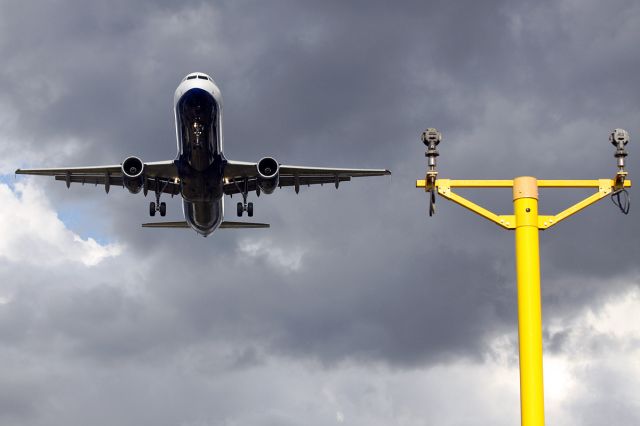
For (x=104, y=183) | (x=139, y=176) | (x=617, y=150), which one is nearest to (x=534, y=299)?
(x=617, y=150)

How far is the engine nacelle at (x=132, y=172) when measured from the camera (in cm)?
4722

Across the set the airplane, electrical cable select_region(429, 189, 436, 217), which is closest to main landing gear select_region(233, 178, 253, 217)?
the airplane

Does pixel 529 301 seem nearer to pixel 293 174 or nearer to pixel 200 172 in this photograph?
pixel 200 172

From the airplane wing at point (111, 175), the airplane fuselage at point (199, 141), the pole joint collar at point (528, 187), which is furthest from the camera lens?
the airplane wing at point (111, 175)

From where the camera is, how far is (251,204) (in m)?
56.2

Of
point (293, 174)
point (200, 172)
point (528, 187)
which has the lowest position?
point (528, 187)

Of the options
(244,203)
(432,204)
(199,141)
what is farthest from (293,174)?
(432,204)

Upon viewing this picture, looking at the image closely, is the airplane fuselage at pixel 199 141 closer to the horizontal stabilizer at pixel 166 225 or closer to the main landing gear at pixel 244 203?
the main landing gear at pixel 244 203

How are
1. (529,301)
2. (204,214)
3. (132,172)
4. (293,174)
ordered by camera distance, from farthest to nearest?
(293,174), (204,214), (132,172), (529,301)

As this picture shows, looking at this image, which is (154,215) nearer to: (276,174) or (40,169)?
(40,169)

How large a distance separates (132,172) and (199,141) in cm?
461

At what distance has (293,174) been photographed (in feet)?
180

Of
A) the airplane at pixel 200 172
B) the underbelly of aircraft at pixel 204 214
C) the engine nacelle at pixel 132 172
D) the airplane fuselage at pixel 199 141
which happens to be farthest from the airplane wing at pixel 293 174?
the engine nacelle at pixel 132 172

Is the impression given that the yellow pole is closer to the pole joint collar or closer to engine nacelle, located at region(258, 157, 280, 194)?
the pole joint collar
